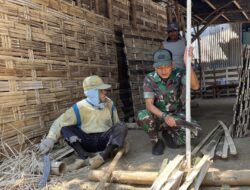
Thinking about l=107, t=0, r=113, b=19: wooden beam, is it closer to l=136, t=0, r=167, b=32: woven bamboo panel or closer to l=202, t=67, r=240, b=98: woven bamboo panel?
l=136, t=0, r=167, b=32: woven bamboo panel

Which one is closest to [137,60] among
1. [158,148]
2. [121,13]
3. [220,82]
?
[121,13]

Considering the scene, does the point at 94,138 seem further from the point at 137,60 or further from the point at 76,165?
the point at 137,60

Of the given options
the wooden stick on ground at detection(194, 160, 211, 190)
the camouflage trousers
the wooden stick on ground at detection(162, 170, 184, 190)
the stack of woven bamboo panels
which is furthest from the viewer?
the stack of woven bamboo panels

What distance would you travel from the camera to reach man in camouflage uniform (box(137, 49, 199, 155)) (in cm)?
455

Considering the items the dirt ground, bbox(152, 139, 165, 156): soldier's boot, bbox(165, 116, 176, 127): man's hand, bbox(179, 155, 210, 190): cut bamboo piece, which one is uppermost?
bbox(165, 116, 176, 127): man's hand

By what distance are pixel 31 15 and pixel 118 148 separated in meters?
2.30

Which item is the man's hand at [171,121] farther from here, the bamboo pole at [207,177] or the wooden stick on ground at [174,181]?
the wooden stick on ground at [174,181]

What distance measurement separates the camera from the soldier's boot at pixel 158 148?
445 centimetres

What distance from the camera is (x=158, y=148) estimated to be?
177 inches

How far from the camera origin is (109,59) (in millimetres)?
7199

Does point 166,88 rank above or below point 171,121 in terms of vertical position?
above

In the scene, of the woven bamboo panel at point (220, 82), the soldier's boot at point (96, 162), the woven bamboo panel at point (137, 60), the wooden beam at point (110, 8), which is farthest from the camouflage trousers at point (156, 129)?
the woven bamboo panel at point (220, 82)

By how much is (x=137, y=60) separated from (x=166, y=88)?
2979 mm

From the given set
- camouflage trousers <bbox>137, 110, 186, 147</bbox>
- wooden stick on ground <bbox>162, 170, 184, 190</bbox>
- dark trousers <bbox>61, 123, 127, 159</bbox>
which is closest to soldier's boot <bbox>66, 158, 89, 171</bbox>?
dark trousers <bbox>61, 123, 127, 159</bbox>
